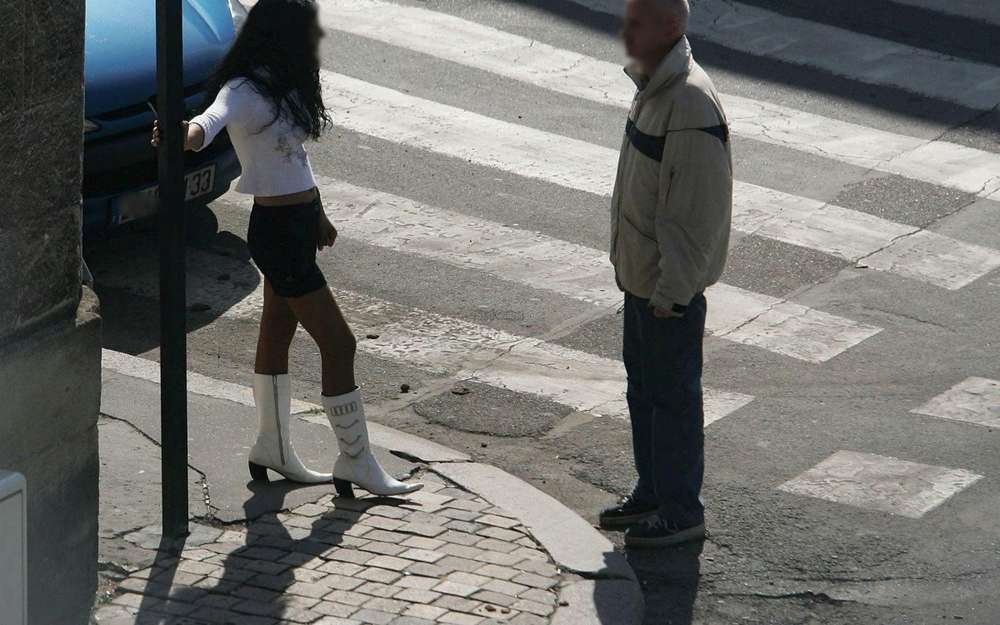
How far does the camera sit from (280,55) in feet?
18.9

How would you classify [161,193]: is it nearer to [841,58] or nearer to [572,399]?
[572,399]

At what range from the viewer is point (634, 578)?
573cm

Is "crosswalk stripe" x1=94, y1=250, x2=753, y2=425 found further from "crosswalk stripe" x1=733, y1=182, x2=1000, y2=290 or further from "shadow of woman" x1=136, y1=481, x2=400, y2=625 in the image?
"crosswalk stripe" x1=733, y1=182, x2=1000, y2=290

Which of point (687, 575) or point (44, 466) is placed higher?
point (44, 466)

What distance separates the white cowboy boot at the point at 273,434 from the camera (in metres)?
6.20

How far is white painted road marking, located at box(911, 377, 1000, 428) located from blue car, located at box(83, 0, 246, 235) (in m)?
3.68

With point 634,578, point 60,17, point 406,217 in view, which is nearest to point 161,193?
point 60,17

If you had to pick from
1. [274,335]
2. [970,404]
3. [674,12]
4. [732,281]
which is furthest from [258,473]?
[732,281]

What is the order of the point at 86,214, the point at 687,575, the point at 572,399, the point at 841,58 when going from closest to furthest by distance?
1. the point at 687,575
2. the point at 572,399
3. the point at 86,214
4. the point at 841,58

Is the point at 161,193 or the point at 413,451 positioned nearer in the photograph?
the point at 161,193

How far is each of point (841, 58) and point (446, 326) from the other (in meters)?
5.45

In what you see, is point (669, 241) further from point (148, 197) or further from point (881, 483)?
point (148, 197)

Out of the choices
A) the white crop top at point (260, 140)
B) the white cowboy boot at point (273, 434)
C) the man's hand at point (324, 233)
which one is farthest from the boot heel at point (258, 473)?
the white crop top at point (260, 140)

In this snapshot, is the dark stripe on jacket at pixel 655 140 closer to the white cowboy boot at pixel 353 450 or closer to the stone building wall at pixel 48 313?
the white cowboy boot at pixel 353 450
